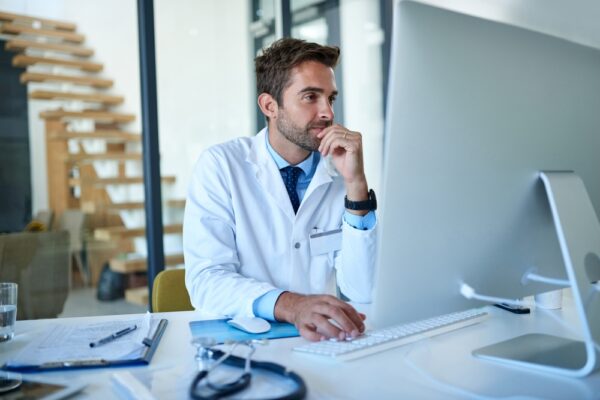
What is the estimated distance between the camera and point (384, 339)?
3.62 ft

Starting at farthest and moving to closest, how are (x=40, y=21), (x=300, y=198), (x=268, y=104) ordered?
(x=40, y=21) < (x=268, y=104) < (x=300, y=198)

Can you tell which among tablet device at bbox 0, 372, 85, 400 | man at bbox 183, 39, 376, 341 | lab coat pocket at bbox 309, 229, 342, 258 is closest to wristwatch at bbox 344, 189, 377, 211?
man at bbox 183, 39, 376, 341

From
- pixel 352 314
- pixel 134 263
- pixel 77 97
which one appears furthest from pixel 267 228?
pixel 77 97

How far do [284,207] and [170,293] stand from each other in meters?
0.43

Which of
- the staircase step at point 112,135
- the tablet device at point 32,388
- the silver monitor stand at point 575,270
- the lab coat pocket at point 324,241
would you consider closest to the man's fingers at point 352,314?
the silver monitor stand at point 575,270

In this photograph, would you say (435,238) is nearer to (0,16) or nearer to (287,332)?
(287,332)

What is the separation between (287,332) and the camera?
119cm

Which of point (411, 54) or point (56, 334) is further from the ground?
point (411, 54)

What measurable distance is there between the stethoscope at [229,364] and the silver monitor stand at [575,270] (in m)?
0.38

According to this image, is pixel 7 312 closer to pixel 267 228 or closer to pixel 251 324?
pixel 251 324

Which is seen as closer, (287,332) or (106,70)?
(287,332)

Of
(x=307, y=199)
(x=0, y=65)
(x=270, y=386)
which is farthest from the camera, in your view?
(x=0, y=65)

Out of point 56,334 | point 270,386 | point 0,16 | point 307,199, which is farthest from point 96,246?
point 270,386

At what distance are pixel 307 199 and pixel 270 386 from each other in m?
0.95
